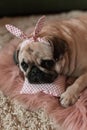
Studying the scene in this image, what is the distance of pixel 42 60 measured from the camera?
145cm

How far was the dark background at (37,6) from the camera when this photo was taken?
7.11 feet

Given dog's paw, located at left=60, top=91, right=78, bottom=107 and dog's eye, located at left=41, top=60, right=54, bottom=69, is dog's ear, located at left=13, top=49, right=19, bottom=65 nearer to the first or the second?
dog's eye, located at left=41, top=60, right=54, bottom=69

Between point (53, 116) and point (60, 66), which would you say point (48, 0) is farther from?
point (53, 116)

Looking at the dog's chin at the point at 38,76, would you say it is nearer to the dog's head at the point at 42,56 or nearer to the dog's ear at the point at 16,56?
the dog's head at the point at 42,56

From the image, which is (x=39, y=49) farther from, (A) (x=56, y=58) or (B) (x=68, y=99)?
(B) (x=68, y=99)

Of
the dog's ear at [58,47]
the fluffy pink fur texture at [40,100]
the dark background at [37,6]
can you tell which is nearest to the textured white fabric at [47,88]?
the fluffy pink fur texture at [40,100]

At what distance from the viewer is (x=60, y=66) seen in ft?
4.92

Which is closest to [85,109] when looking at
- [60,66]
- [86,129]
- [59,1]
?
[86,129]

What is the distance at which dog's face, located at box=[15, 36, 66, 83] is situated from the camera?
1.44 metres

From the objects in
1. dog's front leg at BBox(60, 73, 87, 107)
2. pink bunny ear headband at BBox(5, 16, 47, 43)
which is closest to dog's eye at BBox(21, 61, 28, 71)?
pink bunny ear headband at BBox(5, 16, 47, 43)

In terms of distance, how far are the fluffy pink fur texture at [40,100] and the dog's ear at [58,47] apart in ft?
0.61

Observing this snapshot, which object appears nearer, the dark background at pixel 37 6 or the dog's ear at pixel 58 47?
the dog's ear at pixel 58 47

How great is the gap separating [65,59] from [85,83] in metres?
0.14

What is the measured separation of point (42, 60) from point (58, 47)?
9 cm
